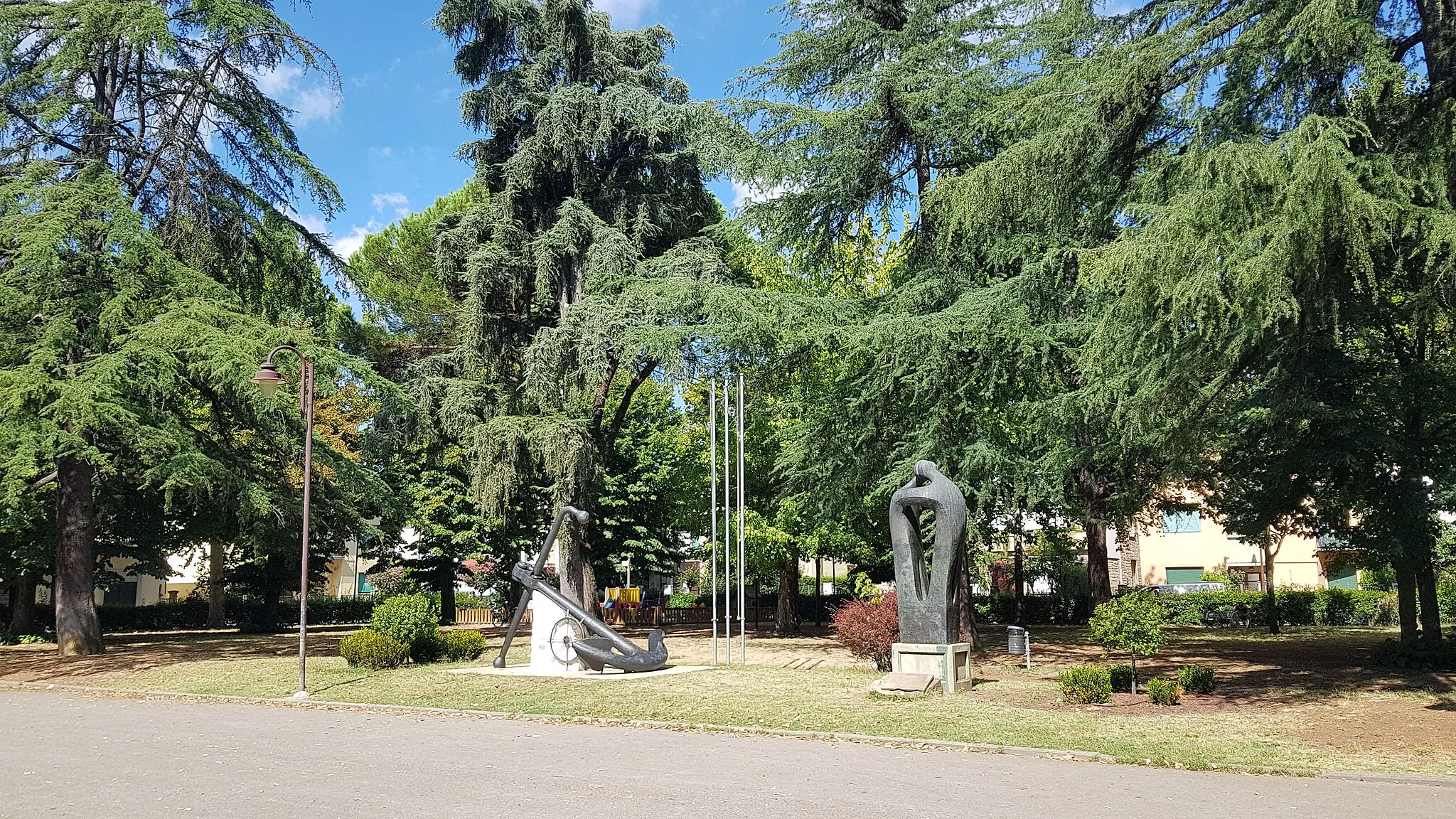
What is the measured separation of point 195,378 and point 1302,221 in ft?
65.6

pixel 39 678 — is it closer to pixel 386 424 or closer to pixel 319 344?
pixel 319 344

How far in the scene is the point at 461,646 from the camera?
2150cm

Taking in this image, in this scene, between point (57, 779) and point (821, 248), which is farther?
point (821, 248)

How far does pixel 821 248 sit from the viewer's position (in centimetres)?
2325

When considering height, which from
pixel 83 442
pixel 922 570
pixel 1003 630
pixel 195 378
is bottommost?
pixel 1003 630

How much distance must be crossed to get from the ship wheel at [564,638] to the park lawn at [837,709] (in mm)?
1332

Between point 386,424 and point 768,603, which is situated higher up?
point 386,424

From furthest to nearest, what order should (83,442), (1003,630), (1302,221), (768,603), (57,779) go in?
(768,603)
(1003,630)
(83,442)
(1302,221)
(57,779)

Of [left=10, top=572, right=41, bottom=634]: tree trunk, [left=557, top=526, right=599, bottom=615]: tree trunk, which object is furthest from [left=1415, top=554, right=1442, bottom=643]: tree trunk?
[left=10, top=572, right=41, bottom=634]: tree trunk

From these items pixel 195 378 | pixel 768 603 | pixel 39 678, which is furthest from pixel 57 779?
pixel 768 603

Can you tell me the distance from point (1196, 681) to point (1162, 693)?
4.69 ft

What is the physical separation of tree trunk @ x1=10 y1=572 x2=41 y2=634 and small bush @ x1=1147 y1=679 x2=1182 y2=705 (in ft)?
97.1

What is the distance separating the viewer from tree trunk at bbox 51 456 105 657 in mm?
21703

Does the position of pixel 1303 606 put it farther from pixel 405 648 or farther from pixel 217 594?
pixel 217 594
